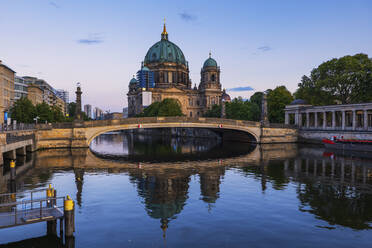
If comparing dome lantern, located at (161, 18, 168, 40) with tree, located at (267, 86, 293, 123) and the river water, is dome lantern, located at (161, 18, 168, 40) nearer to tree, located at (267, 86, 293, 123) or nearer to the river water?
tree, located at (267, 86, 293, 123)

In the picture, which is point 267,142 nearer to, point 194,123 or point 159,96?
point 194,123

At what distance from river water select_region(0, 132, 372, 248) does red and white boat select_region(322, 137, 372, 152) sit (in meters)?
17.0

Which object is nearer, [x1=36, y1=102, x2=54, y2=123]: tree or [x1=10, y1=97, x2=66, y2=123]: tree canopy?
[x1=10, y1=97, x2=66, y2=123]: tree canopy

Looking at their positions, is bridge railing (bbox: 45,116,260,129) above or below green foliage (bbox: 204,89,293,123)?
below

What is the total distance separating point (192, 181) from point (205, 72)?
120216 mm

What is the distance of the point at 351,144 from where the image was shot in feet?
172

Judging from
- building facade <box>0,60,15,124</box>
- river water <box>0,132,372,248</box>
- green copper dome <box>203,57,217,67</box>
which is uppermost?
green copper dome <box>203,57,217,67</box>

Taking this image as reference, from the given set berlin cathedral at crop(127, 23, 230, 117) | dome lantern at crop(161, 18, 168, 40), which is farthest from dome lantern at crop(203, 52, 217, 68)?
dome lantern at crop(161, 18, 168, 40)

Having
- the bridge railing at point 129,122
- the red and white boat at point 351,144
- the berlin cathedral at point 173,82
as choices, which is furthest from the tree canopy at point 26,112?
the berlin cathedral at point 173,82

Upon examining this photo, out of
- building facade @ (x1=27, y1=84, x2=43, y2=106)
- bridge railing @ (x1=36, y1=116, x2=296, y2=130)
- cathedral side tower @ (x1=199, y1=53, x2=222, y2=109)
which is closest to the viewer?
bridge railing @ (x1=36, y1=116, x2=296, y2=130)

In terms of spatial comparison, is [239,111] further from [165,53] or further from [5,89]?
[165,53]

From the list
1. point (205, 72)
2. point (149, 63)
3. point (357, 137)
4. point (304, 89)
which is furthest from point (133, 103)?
point (357, 137)

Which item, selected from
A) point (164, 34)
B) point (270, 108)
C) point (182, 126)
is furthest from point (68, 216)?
point (164, 34)

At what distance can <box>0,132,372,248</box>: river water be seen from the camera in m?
14.3
